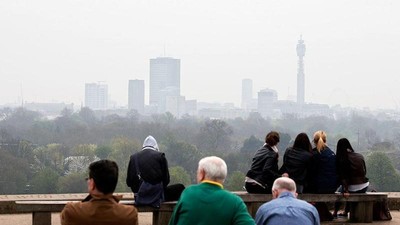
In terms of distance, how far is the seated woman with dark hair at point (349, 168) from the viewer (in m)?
11.2

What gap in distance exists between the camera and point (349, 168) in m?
11.2

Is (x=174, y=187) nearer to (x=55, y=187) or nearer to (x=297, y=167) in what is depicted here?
(x=297, y=167)

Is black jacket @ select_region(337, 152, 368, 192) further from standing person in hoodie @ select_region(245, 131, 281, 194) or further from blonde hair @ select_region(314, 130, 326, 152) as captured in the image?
standing person in hoodie @ select_region(245, 131, 281, 194)

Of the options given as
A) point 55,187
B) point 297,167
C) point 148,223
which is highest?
point 297,167

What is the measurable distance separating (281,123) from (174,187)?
183m

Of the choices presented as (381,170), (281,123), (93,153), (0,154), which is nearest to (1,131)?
(93,153)

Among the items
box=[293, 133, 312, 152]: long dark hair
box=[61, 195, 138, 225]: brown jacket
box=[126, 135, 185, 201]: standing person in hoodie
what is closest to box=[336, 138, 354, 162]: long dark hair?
box=[293, 133, 312, 152]: long dark hair

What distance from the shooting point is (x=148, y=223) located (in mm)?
11188

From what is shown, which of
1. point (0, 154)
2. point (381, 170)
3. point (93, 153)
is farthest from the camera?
point (93, 153)

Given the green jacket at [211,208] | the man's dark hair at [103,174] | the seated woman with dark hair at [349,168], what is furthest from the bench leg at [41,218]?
the man's dark hair at [103,174]

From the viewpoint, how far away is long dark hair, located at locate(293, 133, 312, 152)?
35.7 ft

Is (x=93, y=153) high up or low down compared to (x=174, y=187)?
down

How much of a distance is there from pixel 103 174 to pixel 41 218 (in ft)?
14.9

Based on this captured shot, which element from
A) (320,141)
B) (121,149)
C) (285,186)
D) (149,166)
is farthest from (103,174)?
(121,149)
